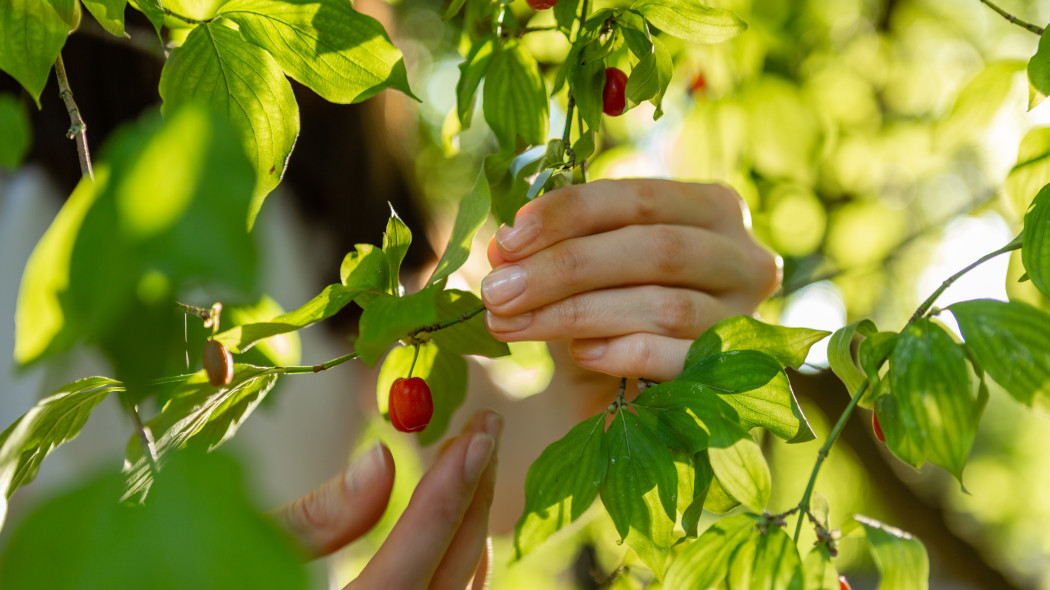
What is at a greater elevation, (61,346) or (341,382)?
(61,346)

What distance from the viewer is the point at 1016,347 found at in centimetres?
37

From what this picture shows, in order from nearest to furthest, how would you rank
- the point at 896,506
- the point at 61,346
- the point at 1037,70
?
1. the point at 61,346
2. the point at 1037,70
3. the point at 896,506

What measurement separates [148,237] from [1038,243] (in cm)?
43

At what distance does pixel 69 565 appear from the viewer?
Answer: 0.19 m

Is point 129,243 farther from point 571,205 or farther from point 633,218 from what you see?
point 633,218

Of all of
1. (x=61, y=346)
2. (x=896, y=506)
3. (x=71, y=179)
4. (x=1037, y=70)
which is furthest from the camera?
(x=896, y=506)

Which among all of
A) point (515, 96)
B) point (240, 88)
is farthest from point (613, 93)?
point (240, 88)

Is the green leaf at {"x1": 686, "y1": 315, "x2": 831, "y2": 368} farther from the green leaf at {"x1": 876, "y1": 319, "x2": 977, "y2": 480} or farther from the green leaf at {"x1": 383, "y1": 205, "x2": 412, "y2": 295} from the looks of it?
the green leaf at {"x1": 383, "y1": 205, "x2": 412, "y2": 295}

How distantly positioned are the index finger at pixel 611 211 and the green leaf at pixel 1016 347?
1.09 feet

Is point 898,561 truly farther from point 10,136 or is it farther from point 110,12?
point 10,136

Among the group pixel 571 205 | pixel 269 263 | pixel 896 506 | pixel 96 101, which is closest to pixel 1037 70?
pixel 571 205

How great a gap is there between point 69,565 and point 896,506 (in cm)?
199

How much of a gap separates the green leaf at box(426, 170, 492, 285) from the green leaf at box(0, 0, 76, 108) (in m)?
0.27

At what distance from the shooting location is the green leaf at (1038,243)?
391 millimetres
